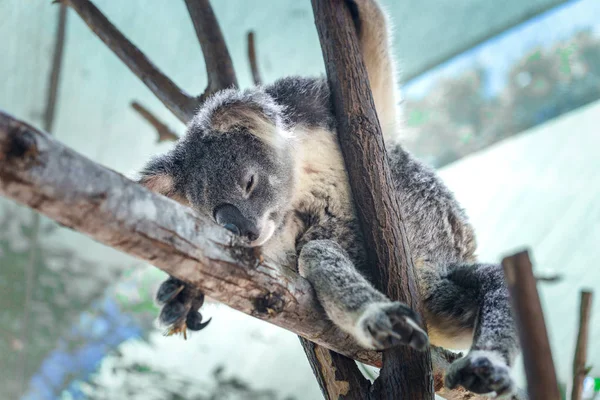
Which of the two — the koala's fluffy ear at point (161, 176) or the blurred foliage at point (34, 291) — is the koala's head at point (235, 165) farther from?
the blurred foliage at point (34, 291)

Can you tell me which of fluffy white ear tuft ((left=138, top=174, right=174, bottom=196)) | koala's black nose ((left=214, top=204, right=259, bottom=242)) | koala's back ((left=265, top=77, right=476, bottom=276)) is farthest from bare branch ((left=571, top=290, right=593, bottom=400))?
fluffy white ear tuft ((left=138, top=174, right=174, bottom=196))

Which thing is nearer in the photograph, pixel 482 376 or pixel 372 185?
pixel 482 376

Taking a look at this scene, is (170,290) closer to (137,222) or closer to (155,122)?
(137,222)

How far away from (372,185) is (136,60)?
5.69 ft

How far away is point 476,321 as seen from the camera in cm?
227

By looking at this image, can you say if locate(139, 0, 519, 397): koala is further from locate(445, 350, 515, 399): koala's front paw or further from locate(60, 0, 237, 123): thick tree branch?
locate(60, 0, 237, 123): thick tree branch

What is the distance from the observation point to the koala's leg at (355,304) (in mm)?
1694

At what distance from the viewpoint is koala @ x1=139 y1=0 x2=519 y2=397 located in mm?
2328

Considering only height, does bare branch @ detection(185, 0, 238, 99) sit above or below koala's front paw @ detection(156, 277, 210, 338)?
→ above

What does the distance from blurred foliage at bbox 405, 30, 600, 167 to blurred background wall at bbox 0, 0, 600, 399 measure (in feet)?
0.04

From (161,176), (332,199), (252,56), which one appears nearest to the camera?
(161,176)

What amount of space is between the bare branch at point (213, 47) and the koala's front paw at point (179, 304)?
170cm

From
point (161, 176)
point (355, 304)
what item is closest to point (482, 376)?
point (355, 304)

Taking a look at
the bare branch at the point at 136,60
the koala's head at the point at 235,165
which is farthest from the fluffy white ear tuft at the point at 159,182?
the bare branch at the point at 136,60
